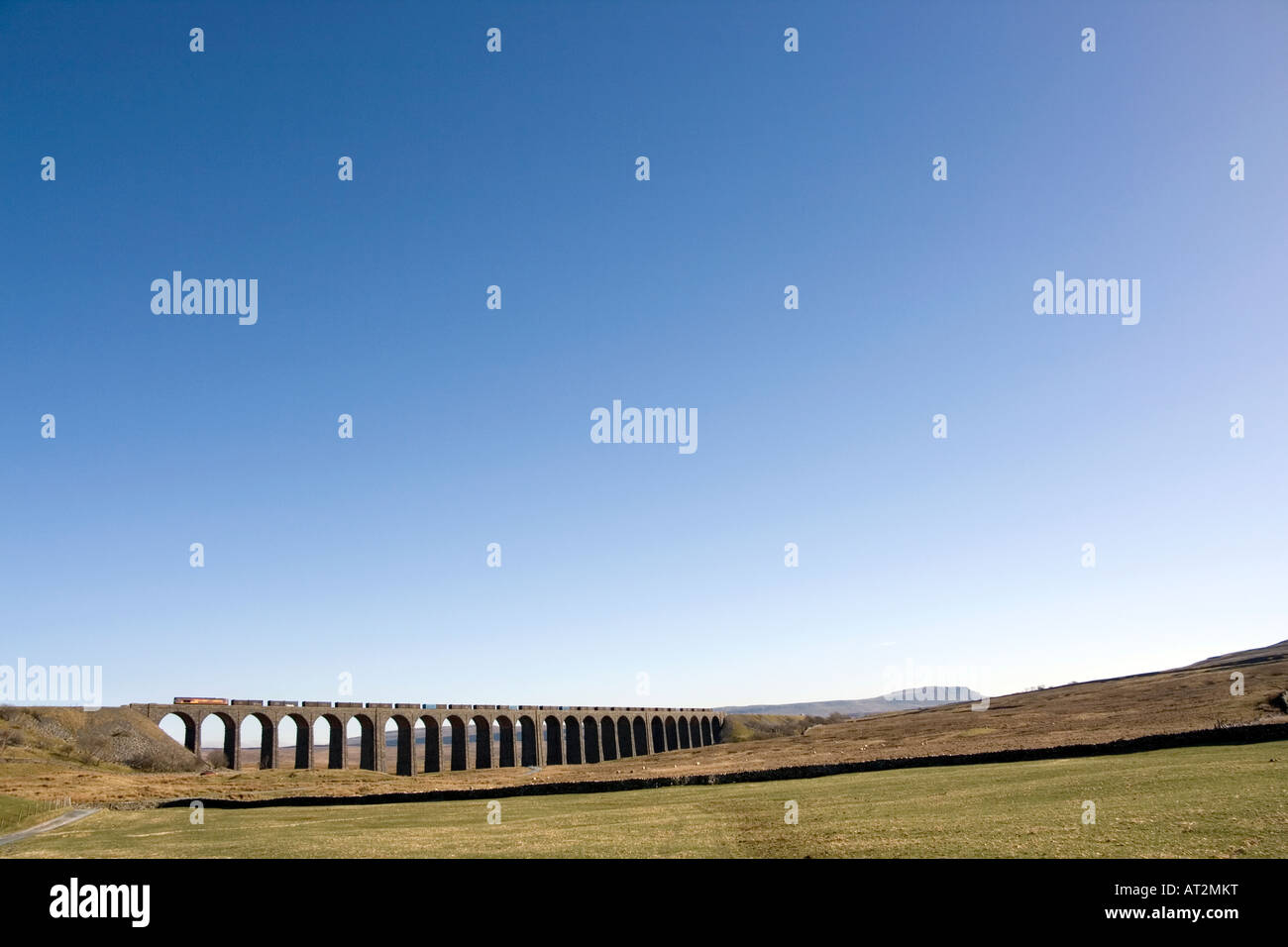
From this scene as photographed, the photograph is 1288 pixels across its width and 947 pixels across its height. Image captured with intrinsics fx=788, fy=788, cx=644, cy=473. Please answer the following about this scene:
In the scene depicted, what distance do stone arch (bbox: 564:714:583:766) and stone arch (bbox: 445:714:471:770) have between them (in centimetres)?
2155

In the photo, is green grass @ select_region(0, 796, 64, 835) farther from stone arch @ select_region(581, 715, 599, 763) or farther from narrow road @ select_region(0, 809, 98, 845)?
stone arch @ select_region(581, 715, 599, 763)

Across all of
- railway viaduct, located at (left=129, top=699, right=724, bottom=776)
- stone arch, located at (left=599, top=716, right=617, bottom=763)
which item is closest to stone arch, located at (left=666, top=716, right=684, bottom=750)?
railway viaduct, located at (left=129, top=699, right=724, bottom=776)

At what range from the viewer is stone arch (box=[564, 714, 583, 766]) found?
11481 centimetres

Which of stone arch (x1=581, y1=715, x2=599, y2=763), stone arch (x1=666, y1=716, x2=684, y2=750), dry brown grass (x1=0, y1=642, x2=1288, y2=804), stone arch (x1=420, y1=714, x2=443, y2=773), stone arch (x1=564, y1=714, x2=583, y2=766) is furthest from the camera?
stone arch (x1=666, y1=716, x2=684, y2=750)

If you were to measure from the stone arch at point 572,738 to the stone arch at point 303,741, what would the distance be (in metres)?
44.9

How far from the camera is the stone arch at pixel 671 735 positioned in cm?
15562

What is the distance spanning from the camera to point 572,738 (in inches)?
4589

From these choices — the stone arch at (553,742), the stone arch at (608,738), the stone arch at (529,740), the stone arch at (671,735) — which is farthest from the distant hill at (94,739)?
the stone arch at (671,735)

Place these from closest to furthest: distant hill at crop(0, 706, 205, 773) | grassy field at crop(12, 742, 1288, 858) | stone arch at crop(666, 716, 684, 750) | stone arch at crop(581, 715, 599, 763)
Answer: grassy field at crop(12, 742, 1288, 858) → distant hill at crop(0, 706, 205, 773) → stone arch at crop(581, 715, 599, 763) → stone arch at crop(666, 716, 684, 750)

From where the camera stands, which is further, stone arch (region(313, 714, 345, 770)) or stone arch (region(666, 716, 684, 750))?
stone arch (region(666, 716, 684, 750))
